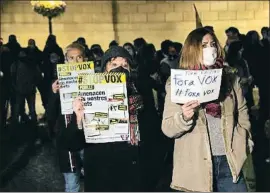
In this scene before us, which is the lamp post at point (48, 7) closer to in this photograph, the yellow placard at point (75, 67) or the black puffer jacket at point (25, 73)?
the black puffer jacket at point (25, 73)

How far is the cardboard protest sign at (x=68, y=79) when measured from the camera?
4836 mm

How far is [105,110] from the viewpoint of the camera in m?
4.01

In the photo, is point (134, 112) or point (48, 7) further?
point (48, 7)

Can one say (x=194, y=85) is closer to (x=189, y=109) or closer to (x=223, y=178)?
(x=189, y=109)

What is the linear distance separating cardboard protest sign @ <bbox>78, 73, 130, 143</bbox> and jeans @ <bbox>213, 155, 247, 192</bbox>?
587 millimetres

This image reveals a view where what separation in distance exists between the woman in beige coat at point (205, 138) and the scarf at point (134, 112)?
297 millimetres

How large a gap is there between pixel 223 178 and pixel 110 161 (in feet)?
2.24

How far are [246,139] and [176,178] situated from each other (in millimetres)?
498

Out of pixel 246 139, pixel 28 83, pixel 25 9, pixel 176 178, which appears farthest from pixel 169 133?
pixel 25 9

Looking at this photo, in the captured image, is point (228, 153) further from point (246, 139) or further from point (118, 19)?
point (118, 19)

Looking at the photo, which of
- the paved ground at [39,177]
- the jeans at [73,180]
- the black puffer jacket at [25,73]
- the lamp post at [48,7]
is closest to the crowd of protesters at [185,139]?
the jeans at [73,180]

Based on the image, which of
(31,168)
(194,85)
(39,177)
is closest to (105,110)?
(194,85)

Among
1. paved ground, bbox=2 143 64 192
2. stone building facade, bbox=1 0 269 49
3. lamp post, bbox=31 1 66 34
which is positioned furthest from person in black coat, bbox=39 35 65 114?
stone building facade, bbox=1 0 269 49

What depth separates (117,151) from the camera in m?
3.96
